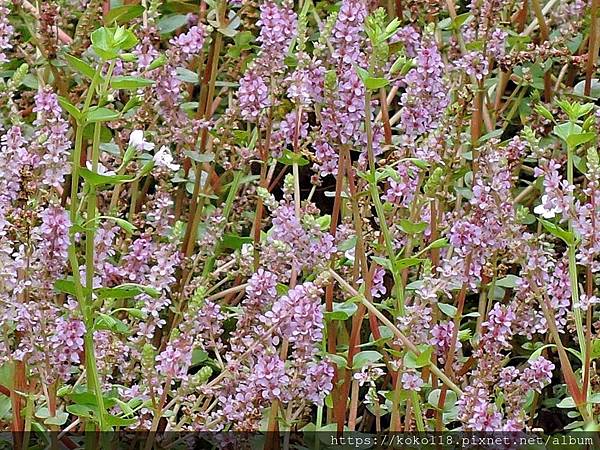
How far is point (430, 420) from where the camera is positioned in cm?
115

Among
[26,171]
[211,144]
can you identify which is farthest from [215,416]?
[211,144]

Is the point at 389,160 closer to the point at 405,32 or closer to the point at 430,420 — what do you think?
the point at 405,32

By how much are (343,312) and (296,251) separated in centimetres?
10

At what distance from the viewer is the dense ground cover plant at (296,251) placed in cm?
104

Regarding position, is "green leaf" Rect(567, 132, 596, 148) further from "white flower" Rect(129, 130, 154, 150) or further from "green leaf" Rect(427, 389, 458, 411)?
"white flower" Rect(129, 130, 154, 150)

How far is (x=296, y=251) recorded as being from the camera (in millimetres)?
1069

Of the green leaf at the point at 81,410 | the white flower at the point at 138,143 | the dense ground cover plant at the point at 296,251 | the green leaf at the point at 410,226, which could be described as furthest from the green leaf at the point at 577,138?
the green leaf at the point at 81,410

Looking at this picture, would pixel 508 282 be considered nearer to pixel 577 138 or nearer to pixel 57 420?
pixel 577 138

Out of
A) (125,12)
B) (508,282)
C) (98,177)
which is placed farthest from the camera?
Result: (125,12)

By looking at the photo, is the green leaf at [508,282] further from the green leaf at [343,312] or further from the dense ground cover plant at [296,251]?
the green leaf at [343,312]

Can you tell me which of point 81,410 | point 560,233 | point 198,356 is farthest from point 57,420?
point 560,233

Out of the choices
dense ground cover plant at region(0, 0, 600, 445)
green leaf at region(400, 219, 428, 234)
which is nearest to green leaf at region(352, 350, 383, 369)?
dense ground cover plant at region(0, 0, 600, 445)

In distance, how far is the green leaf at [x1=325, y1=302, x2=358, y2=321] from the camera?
3.67 ft

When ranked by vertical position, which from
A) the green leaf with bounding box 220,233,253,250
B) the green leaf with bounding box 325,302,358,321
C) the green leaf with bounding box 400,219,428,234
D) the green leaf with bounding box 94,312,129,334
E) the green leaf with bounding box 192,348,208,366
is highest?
the green leaf with bounding box 220,233,253,250
